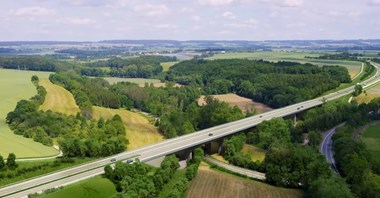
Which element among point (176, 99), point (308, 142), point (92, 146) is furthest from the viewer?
point (176, 99)

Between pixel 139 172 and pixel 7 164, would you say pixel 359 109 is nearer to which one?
pixel 139 172

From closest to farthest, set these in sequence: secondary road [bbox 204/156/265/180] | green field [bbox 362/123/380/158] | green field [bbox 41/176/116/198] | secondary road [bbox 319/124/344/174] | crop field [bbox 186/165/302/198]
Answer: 1. green field [bbox 41/176/116/198]
2. crop field [bbox 186/165/302/198]
3. secondary road [bbox 204/156/265/180]
4. secondary road [bbox 319/124/344/174]
5. green field [bbox 362/123/380/158]

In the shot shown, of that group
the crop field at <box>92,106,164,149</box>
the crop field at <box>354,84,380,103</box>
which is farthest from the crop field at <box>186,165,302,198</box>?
the crop field at <box>354,84,380,103</box>

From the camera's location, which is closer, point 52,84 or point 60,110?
point 60,110

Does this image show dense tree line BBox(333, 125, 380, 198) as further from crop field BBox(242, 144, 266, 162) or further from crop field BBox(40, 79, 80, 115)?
crop field BBox(40, 79, 80, 115)

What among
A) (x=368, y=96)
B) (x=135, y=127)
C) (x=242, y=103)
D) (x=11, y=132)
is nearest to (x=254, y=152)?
(x=135, y=127)

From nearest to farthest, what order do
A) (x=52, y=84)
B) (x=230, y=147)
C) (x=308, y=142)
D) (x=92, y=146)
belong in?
(x=92, y=146) → (x=230, y=147) → (x=308, y=142) → (x=52, y=84)

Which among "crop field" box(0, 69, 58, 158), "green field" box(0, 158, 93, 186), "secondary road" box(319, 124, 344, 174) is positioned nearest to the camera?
"green field" box(0, 158, 93, 186)

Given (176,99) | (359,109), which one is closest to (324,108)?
(359,109)
